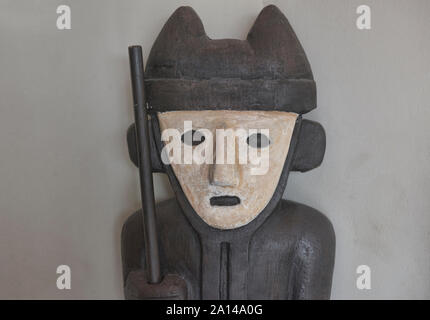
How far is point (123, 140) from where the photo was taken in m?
1.26

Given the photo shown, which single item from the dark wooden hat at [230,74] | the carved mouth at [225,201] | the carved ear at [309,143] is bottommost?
the carved mouth at [225,201]

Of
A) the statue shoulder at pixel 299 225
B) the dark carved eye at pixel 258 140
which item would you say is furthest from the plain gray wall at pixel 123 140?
the dark carved eye at pixel 258 140

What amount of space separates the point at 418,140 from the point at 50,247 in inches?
35.1

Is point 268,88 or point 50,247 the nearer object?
point 268,88

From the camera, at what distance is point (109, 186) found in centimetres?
127

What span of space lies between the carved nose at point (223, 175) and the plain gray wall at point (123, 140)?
292mm

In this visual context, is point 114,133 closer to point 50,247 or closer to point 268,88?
point 50,247

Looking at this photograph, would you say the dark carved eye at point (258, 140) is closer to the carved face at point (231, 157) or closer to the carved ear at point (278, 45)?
the carved face at point (231, 157)

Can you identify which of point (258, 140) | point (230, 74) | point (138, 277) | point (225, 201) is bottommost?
point (138, 277)

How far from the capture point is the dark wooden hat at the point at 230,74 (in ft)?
3.27

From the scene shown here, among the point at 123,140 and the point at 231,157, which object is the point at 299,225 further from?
the point at 123,140

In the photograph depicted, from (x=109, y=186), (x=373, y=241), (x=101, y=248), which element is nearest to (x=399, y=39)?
(x=373, y=241)

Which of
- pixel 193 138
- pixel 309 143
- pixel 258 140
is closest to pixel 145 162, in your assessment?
pixel 193 138

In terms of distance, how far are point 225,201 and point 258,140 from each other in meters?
0.14
